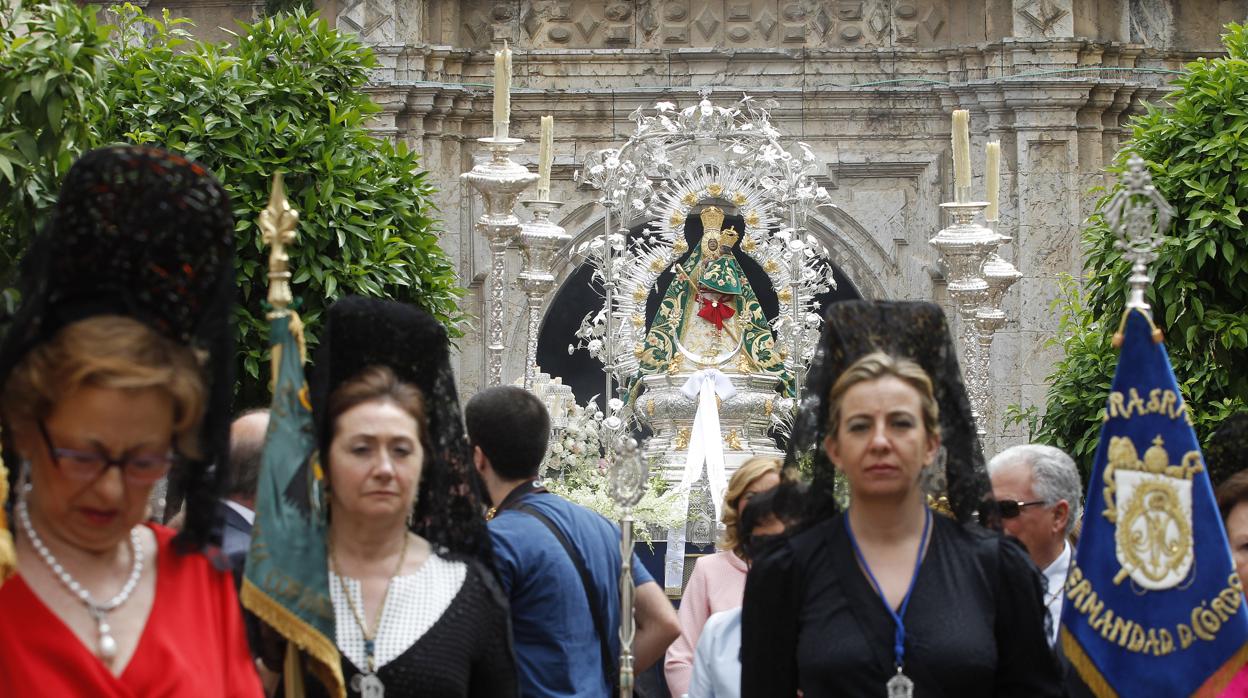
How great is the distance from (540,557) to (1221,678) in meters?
1.61

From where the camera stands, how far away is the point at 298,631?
3.46 m

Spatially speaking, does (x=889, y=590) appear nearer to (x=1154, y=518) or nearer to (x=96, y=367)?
(x=1154, y=518)

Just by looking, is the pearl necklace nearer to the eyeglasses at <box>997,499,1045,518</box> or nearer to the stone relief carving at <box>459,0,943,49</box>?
the eyeglasses at <box>997,499,1045,518</box>

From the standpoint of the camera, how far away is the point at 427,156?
1484 centimetres

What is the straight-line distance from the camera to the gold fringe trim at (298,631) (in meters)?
3.44

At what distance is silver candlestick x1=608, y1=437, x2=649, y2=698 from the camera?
15.6ft

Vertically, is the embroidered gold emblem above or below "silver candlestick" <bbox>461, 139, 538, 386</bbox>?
below

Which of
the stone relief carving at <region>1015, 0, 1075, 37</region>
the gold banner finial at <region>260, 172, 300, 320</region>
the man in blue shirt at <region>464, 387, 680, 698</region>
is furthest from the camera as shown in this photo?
the stone relief carving at <region>1015, 0, 1075, 37</region>

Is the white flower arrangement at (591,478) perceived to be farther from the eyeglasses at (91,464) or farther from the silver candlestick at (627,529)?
the eyeglasses at (91,464)

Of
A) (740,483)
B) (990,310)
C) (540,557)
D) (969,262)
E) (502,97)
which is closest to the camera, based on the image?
(540,557)

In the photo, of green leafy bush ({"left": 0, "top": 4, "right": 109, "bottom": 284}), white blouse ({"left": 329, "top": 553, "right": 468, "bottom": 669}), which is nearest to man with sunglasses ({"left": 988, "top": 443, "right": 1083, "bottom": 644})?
white blouse ({"left": 329, "top": 553, "right": 468, "bottom": 669})

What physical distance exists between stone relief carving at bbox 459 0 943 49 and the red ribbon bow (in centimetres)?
525

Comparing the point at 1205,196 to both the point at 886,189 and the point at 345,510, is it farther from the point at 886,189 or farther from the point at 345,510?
the point at 886,189

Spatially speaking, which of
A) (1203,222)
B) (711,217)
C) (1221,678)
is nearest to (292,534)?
(1221,678)
